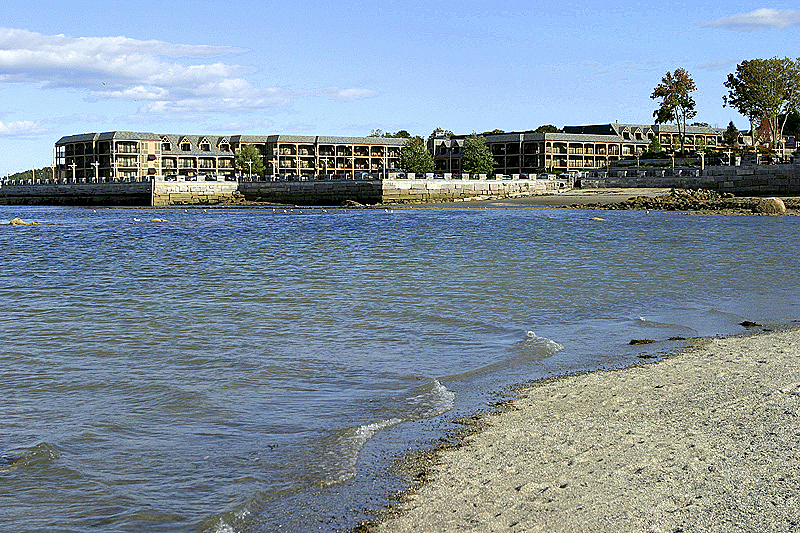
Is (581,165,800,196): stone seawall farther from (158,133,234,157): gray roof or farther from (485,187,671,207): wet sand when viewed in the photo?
(158,133,234,157): gray roof

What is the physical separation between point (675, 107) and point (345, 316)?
89.3m

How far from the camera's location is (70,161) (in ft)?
470

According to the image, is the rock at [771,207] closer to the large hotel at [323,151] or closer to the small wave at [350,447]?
the small wave at [350,447]

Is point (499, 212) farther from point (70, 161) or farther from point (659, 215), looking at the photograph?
point (70, 161)

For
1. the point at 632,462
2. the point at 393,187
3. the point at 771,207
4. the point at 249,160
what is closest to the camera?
the point at 632,462

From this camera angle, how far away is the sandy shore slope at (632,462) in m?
5.04

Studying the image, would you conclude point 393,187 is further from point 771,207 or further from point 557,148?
point 557,148

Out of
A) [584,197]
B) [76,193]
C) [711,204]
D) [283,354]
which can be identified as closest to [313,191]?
[584,197]

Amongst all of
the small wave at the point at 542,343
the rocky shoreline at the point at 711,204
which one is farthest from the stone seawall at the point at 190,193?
the small wave at the point at 542,343

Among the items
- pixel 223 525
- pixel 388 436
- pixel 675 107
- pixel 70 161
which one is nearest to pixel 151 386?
pixel 388 436

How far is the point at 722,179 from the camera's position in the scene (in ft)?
234

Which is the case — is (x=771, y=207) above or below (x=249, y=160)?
below

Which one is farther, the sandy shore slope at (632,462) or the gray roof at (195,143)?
the gray roof at (195,143)

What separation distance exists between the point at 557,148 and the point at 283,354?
136 meters
